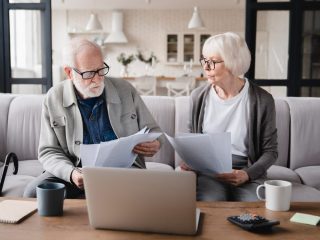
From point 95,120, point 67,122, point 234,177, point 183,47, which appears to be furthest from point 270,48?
point 183,47

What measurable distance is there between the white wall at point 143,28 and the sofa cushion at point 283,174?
7714mm

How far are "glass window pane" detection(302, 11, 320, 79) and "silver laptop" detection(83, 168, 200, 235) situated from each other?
2333mm

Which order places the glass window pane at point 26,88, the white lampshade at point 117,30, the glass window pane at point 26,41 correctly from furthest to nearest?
the white lampshade at point 117,30 < the glass window pane at point 26,41 < the glass window pane at point 26,88

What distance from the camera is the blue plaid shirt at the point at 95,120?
1.72m

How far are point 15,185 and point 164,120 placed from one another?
93cm

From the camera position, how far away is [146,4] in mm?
9141

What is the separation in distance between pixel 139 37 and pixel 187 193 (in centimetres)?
939

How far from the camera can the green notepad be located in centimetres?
111

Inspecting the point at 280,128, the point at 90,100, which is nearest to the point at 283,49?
Result: the point at 280,128

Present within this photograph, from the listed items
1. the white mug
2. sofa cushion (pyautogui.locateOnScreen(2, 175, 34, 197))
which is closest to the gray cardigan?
the white mug

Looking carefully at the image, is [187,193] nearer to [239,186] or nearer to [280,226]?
[280,226]

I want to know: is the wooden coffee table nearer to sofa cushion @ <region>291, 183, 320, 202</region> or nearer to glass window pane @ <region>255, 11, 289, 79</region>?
sofa cushion @ <region>291, 183, 320, 202</region>

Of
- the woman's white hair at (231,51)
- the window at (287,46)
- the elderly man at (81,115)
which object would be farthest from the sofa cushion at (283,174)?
the window at (287,46)

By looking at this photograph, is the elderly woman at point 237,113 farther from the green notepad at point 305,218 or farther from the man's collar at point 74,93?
the green notepad at point 305,218
